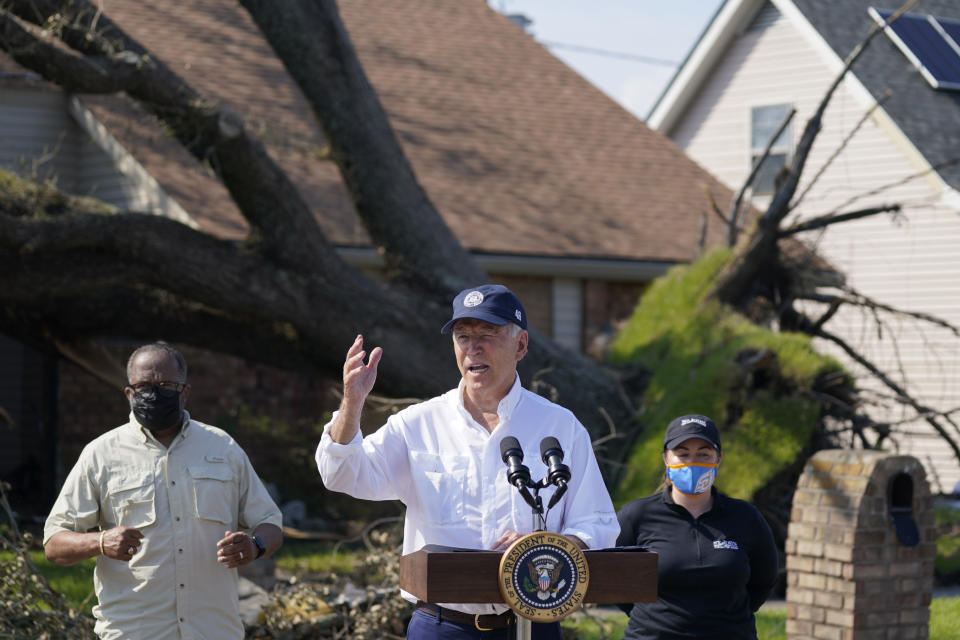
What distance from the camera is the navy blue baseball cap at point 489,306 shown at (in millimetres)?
3820

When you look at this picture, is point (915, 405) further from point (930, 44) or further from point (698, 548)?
point (930, 44)

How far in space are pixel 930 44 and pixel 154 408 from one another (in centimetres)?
1787

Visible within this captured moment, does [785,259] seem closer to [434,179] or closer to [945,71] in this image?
[434,179]

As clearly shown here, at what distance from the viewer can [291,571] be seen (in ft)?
31.9

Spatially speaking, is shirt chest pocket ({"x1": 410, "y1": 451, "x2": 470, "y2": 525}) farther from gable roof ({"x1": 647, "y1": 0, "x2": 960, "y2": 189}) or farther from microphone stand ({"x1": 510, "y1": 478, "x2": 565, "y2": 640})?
gable roof ({"x1": 647, "y1": 0, "x2": 960, "y2": 189})

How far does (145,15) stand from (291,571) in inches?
346

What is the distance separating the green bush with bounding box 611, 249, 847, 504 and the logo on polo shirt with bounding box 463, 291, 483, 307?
5524 millimetres

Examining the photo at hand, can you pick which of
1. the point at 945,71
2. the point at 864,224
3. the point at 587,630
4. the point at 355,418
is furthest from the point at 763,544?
the point at 945,71

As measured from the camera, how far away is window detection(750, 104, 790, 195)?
19938 millimetres

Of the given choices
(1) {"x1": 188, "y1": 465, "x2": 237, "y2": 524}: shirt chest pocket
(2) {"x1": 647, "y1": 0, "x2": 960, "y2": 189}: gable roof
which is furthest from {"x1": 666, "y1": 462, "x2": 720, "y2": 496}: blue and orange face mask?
(2) {"x1": 647, "y1": 0, "x2": 960, "y2": 189}: gable roof

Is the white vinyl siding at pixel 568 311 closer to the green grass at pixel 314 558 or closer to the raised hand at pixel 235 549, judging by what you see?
the green grass at pixel 314 558

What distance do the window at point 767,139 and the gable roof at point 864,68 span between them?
1.25 metres

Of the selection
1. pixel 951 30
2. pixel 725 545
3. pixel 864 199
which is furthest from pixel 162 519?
pixel 951 30

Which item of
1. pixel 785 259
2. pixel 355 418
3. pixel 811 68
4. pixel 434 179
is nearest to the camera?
pixel 355 418
